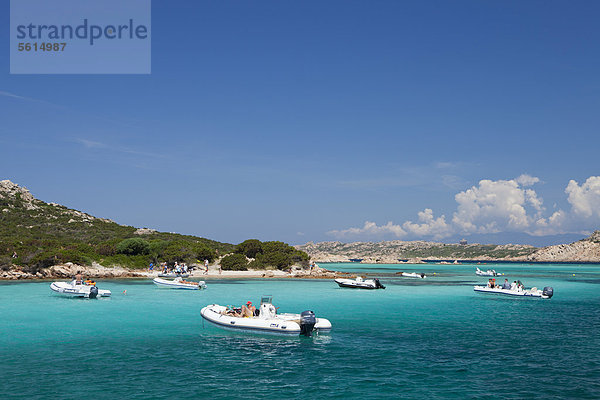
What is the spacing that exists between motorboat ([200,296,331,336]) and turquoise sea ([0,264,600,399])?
654mm

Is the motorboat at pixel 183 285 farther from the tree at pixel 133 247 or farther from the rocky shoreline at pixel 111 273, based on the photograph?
the tree at pixel 133 247

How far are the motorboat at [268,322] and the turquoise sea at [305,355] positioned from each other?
654mm

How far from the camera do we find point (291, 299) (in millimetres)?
50750

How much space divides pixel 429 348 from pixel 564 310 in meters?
24.4

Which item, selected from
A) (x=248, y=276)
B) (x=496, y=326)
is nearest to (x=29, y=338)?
(x=496, y=326)

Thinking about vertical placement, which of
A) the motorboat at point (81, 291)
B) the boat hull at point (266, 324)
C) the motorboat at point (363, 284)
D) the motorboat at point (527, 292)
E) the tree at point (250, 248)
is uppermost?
the tree at point (250, 248)

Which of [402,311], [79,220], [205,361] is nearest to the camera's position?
[205,361]

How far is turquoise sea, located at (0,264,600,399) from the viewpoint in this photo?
18.6m

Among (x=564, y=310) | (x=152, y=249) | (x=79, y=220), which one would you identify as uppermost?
(x=79, y=220)

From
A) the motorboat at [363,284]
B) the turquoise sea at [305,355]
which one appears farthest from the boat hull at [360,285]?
the turquoise sea at [305,355]

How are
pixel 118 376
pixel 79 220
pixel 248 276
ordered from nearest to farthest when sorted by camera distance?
pixel 118 376 < pixel 248 276 < pixel 79 220

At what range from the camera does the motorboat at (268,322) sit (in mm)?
29312

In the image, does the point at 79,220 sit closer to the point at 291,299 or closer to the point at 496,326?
the point at 291,299

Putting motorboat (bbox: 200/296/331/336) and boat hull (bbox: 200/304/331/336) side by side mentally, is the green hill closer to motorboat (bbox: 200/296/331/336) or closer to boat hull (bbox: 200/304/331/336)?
motorboat (bbox: 200/296/331/336)
